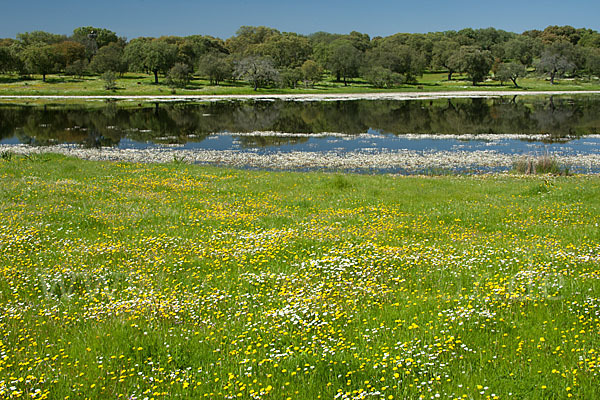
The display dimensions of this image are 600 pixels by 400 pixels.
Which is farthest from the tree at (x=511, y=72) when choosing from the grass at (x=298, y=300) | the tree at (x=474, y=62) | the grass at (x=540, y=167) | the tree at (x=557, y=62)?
the grass at (x=298, y=300)

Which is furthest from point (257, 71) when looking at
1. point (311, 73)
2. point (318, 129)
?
point (318, 129)

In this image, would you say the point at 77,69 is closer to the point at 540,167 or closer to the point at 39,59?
the point at 39,59

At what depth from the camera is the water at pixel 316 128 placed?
52.9 metres

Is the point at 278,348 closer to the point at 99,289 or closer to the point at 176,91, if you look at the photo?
the point at 99,289

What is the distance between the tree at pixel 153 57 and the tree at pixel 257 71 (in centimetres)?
2346

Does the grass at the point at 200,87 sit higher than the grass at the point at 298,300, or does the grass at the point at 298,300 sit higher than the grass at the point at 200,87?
the grass at the point at 200,87

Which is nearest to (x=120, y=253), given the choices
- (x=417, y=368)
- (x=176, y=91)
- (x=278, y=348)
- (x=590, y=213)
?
(x=278, y=348)

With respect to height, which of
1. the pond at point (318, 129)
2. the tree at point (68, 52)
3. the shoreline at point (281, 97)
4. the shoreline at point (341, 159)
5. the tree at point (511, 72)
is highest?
the tree at point (68, 52)

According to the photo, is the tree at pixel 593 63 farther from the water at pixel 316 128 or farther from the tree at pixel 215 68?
the tree at pixel 215 68

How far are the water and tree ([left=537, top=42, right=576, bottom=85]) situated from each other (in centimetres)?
8366

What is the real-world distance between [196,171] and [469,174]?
1967 centimetres

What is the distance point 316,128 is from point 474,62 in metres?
126

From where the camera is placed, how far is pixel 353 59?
17738 centimetres

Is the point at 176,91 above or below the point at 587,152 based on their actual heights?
above
